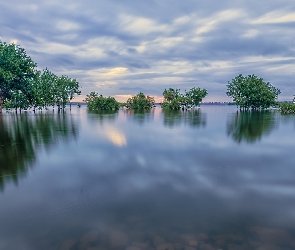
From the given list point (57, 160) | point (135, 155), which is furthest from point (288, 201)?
point (57, 160)

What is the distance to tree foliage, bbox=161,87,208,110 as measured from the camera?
331ft

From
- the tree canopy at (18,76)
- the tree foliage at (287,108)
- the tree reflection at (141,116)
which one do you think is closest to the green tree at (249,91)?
the tree foliage at (287,108)

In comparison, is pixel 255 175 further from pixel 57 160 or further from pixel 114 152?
pixel 57 160

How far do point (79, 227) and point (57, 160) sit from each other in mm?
6875

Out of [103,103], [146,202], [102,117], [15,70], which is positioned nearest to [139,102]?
[103,103]

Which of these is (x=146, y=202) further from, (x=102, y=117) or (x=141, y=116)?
(x=141, y=116)

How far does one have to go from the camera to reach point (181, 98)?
101 m

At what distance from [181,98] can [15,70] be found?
75098 millimetres

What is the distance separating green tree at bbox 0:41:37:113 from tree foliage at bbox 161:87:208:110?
7085 centimetres

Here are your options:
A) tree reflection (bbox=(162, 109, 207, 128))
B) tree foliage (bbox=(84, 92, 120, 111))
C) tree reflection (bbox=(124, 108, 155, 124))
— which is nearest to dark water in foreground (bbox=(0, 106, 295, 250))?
tree reflection (bbox=(162, 109, 207, 128))

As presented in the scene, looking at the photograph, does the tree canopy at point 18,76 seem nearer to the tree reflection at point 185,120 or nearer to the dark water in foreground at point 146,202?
the tree reflection at point 185,120

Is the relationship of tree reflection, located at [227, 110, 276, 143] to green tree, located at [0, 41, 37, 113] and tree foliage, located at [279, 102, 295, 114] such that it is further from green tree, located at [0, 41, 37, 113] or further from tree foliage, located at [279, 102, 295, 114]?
tree foliage, located at [279, 102, 295, 114]

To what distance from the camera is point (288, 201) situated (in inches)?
260

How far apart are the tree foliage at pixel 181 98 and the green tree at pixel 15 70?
70.9 m
